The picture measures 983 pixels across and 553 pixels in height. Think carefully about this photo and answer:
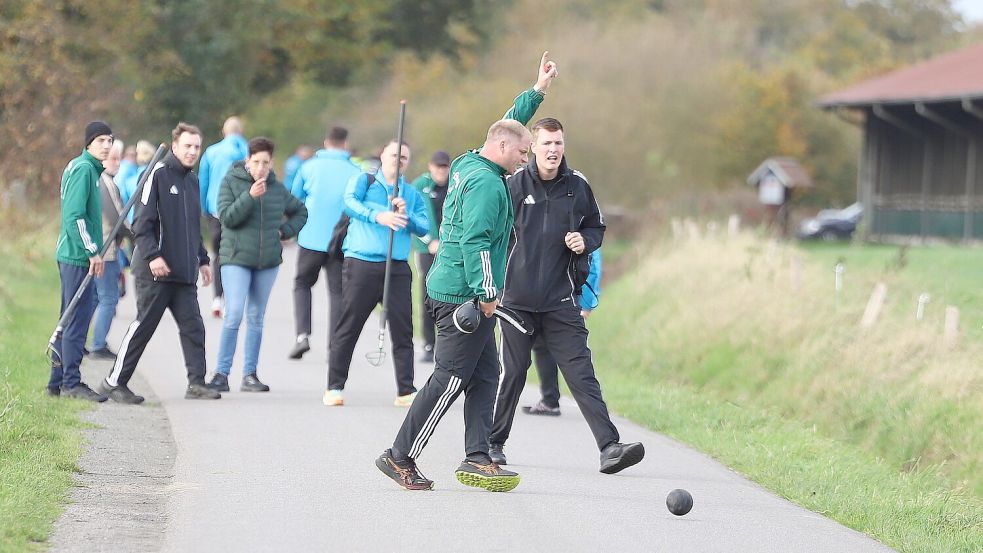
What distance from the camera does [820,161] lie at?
47375mm

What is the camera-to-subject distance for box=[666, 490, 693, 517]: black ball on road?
25.0 feet

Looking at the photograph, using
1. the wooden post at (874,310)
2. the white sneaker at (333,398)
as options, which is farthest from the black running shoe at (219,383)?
the wooden post at (874,310)

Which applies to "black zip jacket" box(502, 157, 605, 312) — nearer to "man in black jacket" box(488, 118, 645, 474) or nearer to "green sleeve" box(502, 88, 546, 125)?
"man in black jacket" box(488, 118, 645, 474)

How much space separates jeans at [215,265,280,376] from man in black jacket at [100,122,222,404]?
690 mm

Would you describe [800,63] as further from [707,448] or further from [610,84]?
[707,448]

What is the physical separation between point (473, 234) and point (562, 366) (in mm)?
1274

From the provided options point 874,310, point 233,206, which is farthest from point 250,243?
point 874,310

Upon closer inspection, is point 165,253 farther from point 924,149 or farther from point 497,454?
point 924,149

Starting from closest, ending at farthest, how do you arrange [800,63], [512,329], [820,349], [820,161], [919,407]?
1. [512,329]
2. [919,407]
3. [820,349]
4. [820,161]
5. [800,63]

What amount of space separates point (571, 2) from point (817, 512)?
52.8 meters

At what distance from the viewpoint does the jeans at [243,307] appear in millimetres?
11742

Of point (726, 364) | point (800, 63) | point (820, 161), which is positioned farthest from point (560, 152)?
point (800, 63)

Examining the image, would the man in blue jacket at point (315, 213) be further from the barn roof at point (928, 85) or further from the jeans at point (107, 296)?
the barn roof at point (928, 85)

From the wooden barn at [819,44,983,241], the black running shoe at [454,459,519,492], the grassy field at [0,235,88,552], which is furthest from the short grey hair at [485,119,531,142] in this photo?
the wooden barn at [819,44,983,241]
